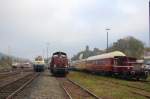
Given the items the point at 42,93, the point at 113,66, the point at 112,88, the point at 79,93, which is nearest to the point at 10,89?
the point at 42,93

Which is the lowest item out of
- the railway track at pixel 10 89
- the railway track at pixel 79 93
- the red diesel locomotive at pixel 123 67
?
the railway track at pixel 79 93

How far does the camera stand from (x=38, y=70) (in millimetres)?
82000

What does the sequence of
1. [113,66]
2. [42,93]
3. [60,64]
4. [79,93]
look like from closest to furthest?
[42,93]
[79,93]
[113,66]
[60,64]

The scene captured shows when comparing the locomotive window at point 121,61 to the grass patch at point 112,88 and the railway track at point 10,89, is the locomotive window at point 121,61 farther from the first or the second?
the railway track at point 10,89

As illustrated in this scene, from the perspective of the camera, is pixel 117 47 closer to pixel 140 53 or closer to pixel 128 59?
pixel 140 53

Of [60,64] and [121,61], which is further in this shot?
[60,64]

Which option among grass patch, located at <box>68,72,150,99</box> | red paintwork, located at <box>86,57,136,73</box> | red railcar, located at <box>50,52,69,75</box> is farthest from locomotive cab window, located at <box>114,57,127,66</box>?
grass patch, located at <box>68,72,150,99</box>

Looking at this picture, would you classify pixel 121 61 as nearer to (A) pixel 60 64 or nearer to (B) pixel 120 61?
(B) pixel 120 61

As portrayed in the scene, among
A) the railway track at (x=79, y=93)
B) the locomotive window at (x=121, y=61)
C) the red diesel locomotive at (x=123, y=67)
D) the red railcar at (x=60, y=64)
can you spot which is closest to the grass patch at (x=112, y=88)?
the railway track at (x=79, y=93)

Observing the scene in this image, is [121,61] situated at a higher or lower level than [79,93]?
higher

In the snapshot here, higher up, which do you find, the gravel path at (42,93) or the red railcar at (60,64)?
the red railcar at (60,64)

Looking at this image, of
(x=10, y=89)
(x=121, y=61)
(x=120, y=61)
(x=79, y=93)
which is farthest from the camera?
(x=120, y=61)

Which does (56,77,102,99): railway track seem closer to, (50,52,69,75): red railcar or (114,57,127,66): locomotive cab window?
(114,57,127,66): locomotive cab window

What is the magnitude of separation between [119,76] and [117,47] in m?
79.1
